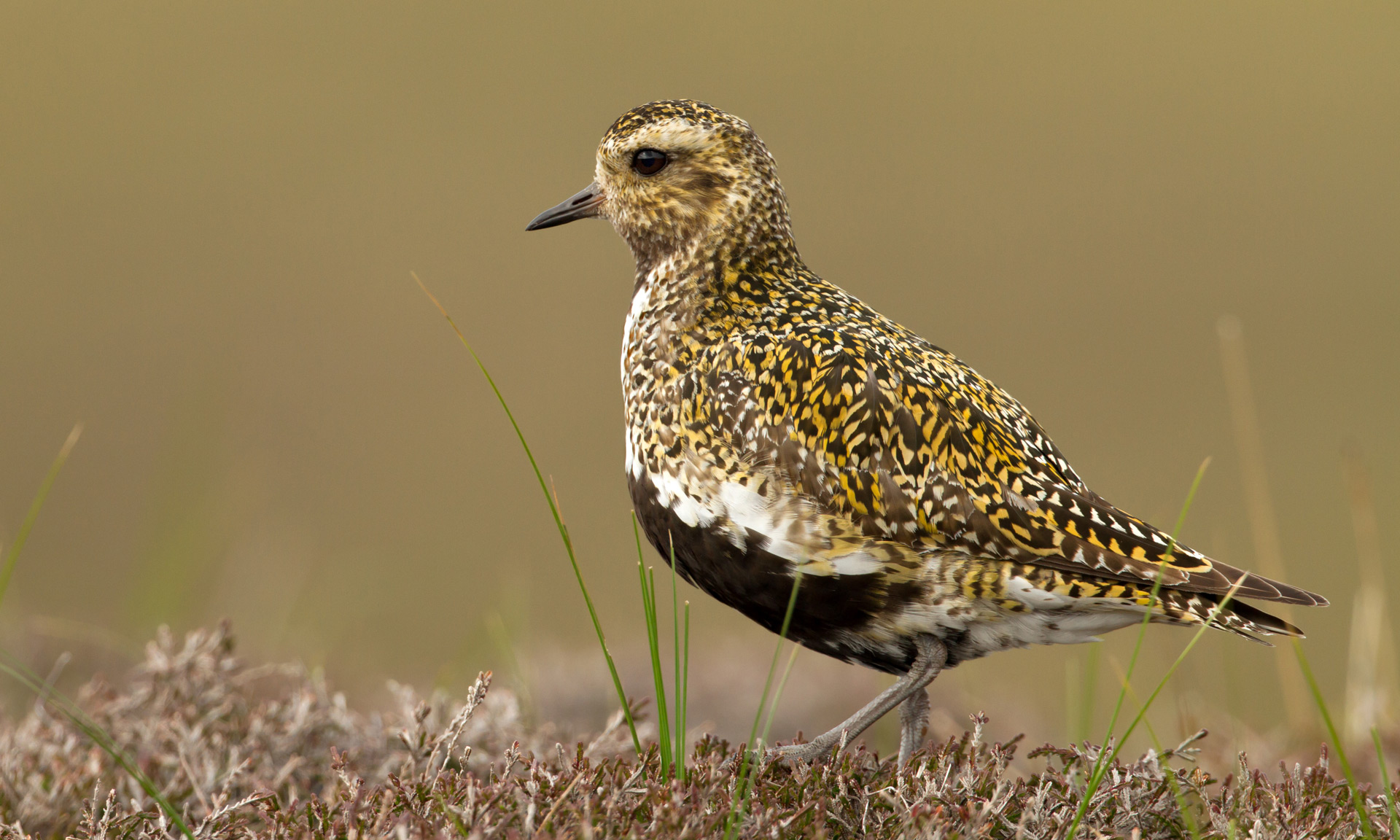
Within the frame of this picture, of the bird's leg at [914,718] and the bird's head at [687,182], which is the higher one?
the bird's head at [687,182]

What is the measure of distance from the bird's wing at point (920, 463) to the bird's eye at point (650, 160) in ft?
2.82

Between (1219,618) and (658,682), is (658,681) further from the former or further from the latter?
(1219,618)

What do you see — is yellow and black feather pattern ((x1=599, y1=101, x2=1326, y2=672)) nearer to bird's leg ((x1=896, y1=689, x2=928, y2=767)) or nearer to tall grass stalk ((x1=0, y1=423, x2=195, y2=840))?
bird's leg ((x1=896, y1=689, x2=928, y2=767))

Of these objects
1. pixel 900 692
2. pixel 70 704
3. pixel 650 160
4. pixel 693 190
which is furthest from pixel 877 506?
pixel 70 704

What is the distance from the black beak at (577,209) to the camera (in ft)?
14.8

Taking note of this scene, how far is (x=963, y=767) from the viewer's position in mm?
3076

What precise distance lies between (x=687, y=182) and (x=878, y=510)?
1459 mm

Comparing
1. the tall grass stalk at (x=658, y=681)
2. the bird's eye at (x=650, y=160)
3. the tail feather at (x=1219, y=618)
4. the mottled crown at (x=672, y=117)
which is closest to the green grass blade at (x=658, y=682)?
the tall grass stalk at (x=658, y=681)

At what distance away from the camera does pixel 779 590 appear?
3.56 meters

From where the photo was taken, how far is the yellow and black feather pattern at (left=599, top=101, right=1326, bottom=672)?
346cm

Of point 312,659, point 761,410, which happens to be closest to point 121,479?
point 312,659

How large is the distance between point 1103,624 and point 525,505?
1742 centimetres

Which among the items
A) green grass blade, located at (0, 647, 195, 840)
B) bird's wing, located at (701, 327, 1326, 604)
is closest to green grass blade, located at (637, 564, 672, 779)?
bird's wing, located at (701, 327, 1326, 604)

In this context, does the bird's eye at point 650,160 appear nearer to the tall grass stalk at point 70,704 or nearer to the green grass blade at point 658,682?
the green grass blade at point 658,682
